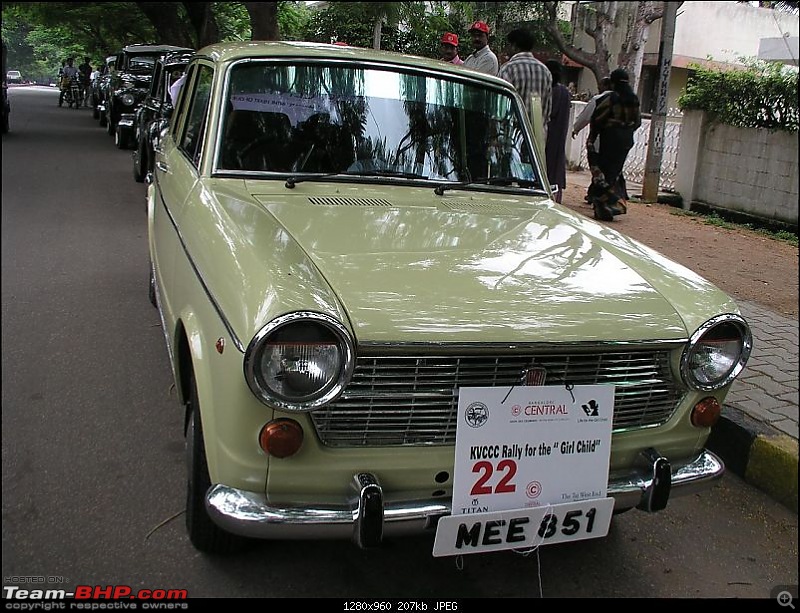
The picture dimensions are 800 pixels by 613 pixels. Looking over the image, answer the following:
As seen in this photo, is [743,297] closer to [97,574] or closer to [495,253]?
[495,253]

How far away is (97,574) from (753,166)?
904 centimetres

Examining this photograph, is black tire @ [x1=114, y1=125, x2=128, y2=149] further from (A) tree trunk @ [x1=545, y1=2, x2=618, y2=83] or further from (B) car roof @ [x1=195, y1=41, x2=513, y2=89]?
(B) car roof @ [x1=195, y1=41, x2=513, y2=89]

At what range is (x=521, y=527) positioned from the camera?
7.12ft

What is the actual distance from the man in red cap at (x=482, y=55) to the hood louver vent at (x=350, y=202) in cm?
408

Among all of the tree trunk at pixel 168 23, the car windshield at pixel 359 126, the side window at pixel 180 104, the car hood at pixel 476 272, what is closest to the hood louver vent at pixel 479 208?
the car hood at pixel 476 272

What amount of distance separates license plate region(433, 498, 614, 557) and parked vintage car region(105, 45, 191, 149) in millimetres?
11389

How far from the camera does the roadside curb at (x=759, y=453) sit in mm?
3289

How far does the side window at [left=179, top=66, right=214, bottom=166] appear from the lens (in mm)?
3363

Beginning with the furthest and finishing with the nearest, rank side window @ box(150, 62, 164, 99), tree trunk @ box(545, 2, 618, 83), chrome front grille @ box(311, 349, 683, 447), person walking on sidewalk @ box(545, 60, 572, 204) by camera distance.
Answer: tree trunk @ box(545, 2, 618, 83)
side window @ box(150, 62, 164, 99)
person walking on sidewalk @ box(545, 60, 572, 204)
chrome front grille @ box(311, 349, 683, 447)

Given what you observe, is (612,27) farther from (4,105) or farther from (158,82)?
(4,105)

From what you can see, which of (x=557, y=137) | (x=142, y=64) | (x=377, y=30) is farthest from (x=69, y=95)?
(x=142, y=64)

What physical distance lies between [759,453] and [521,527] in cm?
180

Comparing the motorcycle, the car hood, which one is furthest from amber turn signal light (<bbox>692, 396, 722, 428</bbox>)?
the motorcycle

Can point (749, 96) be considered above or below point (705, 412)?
above
